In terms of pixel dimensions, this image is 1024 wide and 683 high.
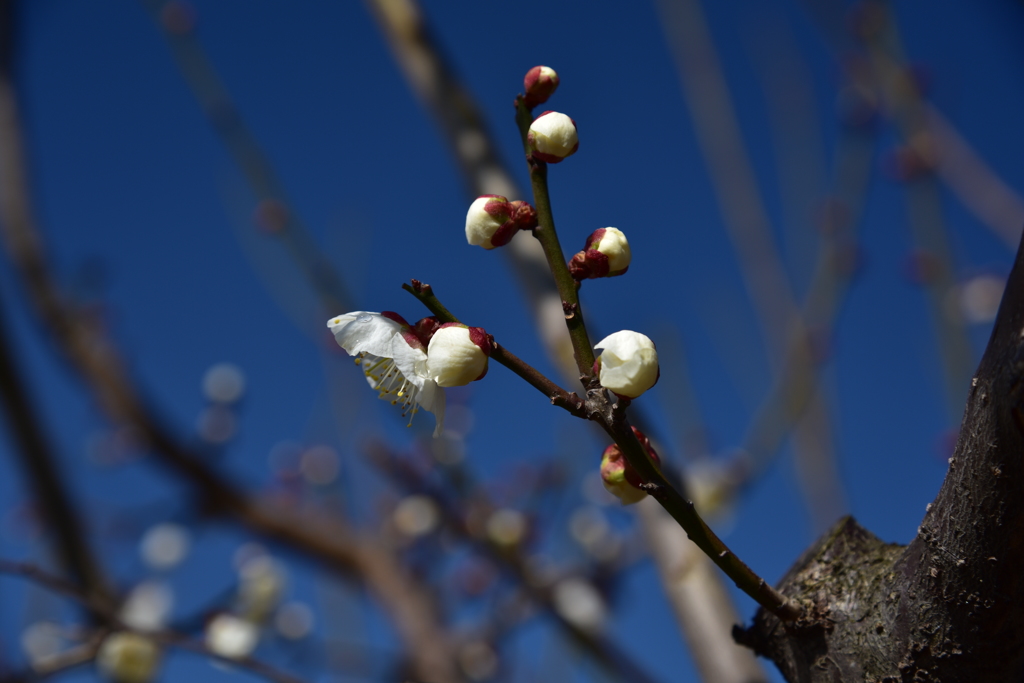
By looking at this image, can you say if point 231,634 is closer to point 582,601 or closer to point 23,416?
point 23,416

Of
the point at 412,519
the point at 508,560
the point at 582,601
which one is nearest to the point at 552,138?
the point at 508,560

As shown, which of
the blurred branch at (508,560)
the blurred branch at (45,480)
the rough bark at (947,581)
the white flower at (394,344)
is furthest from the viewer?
the blurred branch at (45,480)

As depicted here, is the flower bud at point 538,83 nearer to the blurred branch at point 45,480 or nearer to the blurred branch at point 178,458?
the blurred branch at point 45,480

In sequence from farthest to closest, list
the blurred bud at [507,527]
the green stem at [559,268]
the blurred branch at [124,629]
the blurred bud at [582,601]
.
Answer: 1. the blurred bud at [582,601]
2. the blurred bud at [507,527]
3. the blurred branch at [124,629]
4. the green stem at [559,268]

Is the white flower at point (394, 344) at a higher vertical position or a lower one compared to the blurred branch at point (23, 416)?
lower

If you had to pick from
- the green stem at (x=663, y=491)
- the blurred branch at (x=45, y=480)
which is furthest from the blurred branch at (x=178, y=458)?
the green stem at (x=663, y=491)

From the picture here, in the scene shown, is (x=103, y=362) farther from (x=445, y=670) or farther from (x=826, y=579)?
(x=826, y=579)

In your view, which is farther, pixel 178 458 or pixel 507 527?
pixel 178 458
